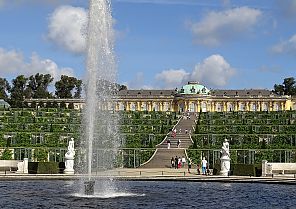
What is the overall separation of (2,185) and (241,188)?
386 inches

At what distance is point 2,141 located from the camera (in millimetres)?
42094

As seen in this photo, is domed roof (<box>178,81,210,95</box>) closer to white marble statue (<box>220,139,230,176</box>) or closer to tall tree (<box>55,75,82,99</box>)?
tall tree (<box>55,75,82,99</box>)

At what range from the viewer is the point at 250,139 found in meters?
44.0

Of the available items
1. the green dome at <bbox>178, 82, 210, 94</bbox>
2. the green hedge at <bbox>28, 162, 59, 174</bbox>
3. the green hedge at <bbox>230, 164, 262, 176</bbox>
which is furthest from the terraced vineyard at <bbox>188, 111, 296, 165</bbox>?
the green dome at <bbox>178, 82, 210, 94</bbox>

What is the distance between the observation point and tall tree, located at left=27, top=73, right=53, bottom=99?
114800 millimetres

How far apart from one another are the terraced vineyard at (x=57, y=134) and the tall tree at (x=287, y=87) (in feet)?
234

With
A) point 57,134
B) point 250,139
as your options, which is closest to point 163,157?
point 250,139

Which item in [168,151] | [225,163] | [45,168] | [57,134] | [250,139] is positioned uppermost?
[57,134]

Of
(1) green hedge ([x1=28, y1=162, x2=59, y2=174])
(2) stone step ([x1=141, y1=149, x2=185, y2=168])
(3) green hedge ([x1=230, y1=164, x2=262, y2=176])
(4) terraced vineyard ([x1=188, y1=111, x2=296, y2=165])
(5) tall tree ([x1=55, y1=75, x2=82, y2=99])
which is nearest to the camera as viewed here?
(3) green hedge ([x1=230, y1=164, x2=262, y2=176])

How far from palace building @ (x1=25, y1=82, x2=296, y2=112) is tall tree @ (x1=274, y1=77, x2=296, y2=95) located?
417cm

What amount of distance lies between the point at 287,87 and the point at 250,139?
89.4 metres

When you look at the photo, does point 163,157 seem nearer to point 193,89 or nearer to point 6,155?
point 6,155

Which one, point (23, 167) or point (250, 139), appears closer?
point (23, 167)

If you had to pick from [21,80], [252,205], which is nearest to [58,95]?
[21,80]
